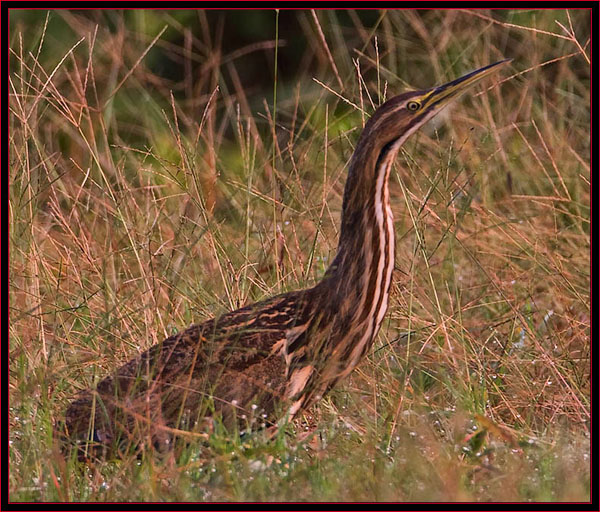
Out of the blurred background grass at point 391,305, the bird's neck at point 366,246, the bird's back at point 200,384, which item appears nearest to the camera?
the blurred background grass at point 391,305

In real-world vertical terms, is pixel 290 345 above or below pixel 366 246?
below

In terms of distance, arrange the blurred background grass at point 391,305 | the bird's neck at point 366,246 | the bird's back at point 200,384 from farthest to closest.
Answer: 1. the bird's neck at point 366,246
2. the bird's back at point 200,384
3. the blurred background grass at point 391,305

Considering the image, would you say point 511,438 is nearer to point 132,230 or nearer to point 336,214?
point 132,230

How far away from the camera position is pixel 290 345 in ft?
14.5

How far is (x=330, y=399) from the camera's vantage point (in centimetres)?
495

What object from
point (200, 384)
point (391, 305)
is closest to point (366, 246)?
point (200, 384)

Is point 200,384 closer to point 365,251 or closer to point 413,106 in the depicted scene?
point 365,251

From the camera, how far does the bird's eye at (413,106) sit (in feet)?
14.6

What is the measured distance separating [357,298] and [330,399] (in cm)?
66

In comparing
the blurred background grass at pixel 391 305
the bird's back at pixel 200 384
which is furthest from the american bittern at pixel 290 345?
the blurred background grass at pixel 391 305

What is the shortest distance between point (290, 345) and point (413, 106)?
3.11 feet

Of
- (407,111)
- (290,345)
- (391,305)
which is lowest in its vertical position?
(391,305)

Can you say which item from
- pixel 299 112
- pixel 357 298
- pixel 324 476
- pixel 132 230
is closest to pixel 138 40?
pixel 299 112

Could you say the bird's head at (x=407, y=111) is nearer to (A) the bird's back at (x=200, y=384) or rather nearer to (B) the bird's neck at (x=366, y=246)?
(B) the bird's neck at (x=366, y=246)
